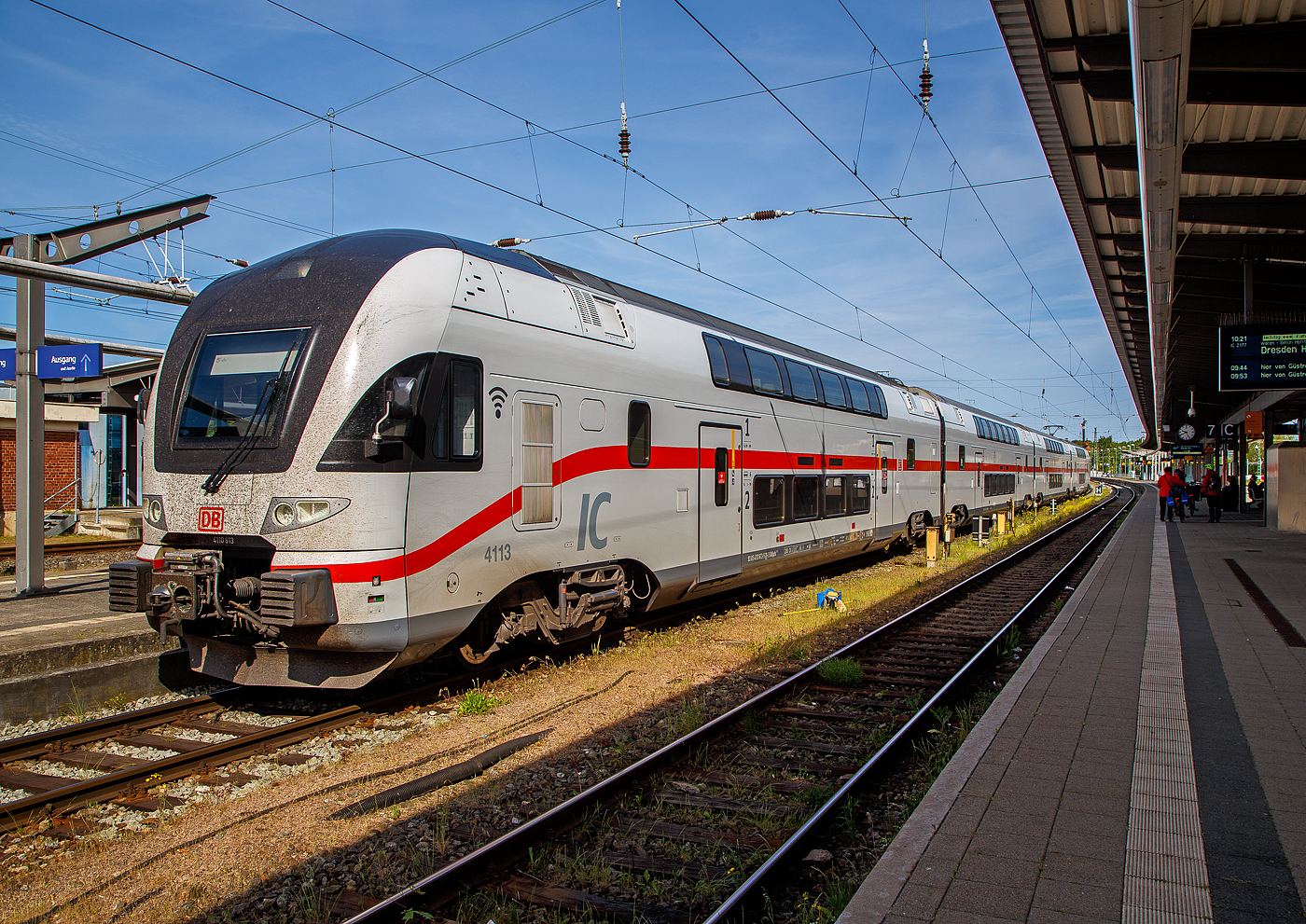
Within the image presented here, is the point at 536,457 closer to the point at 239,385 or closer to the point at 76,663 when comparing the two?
the point at 239,385

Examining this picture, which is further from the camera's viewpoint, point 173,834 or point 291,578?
point 291,578

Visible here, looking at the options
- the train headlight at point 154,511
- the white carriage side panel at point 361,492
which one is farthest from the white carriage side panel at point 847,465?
the train headlight at point 154,511

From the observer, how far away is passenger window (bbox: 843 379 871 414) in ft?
46.5

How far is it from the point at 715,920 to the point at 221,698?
16.4 ft

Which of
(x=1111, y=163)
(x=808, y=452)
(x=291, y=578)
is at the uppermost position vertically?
(x=1111, y=163)

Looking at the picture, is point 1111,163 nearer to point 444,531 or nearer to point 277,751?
point 444,531

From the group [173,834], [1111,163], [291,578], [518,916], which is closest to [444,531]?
[291,578]

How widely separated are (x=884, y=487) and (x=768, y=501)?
5449mm

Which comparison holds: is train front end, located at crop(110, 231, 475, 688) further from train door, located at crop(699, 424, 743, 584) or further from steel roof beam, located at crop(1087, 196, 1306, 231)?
steel roof beam, located at crop(1087, 196, 1306, 231)

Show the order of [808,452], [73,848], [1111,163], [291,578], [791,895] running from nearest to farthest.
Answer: [791,895] → [73,848] → [291,578] → [1111,163] → [808,452]

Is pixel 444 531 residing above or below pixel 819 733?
above

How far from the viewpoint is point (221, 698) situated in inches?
261

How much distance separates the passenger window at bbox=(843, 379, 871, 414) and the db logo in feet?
34.3

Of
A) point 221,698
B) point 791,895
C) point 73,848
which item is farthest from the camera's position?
→ point 221,698
